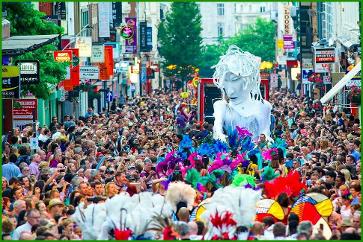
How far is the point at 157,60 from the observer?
146125 mm

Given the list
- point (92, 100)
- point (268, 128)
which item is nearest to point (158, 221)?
point (268, 128)

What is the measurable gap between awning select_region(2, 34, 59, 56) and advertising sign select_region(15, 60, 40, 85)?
1637 mm

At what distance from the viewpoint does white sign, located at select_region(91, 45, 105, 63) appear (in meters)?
69.4

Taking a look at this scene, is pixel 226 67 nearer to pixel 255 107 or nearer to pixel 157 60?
pixel 255 107

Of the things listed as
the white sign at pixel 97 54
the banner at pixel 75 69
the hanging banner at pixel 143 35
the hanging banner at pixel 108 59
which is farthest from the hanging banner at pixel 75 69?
the hanging banner at pixel 143 35

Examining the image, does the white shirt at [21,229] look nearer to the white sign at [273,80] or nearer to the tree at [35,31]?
the tree at [35,31]

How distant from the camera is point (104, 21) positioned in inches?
3278

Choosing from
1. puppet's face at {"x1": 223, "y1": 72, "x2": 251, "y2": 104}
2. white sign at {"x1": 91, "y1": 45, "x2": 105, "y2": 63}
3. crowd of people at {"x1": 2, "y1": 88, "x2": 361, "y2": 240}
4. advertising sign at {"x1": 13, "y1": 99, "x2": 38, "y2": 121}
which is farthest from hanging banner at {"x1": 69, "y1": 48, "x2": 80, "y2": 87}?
puppet's face at {"x1": 223, "y1": 72, "x2": 251, "y2": 104}

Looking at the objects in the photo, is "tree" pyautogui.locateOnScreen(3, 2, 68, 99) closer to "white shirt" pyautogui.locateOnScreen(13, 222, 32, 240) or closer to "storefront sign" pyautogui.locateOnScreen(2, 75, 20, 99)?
"storefront sign" pyautogui.locateOnScreen(2, 75, 20, 99)

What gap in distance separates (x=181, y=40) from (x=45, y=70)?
95537 millimetres

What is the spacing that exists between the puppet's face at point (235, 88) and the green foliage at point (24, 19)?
5.73 m

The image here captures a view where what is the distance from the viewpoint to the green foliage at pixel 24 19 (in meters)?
38.6

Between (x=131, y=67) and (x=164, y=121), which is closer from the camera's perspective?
(x=164, y=121)

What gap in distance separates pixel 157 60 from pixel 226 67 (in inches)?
4317
